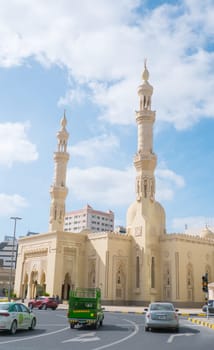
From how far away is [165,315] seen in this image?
18.0 meters

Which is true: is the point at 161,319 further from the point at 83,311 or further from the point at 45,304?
the point at 45,304

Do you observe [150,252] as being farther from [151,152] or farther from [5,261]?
[5,261]

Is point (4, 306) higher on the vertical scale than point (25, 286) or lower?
lower

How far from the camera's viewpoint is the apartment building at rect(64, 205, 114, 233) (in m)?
142

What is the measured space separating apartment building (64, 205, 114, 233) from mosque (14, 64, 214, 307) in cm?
8155

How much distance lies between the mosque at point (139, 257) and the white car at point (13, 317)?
1413 inches

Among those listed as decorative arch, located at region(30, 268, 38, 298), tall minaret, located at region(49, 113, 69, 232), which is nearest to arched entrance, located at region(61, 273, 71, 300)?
decorative arch, located at region(30, 268, 38, 298)

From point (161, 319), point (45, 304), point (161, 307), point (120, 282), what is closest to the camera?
point (161, 319)

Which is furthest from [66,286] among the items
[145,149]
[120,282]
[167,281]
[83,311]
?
[83,311]

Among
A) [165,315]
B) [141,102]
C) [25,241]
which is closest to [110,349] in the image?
[165,315]

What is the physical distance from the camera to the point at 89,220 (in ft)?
467

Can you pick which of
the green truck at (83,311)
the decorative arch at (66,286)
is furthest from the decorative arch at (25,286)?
the green truck at (83,311)

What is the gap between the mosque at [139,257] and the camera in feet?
170

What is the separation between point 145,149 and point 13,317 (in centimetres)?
4133
